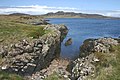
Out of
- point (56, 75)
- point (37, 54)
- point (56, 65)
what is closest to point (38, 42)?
point (37, 54)

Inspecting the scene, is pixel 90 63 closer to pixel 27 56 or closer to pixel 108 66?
pixel 108 66

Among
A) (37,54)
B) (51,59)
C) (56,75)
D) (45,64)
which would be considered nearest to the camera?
(56,75)

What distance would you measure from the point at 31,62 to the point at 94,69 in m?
14.6

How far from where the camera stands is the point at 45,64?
48938mm

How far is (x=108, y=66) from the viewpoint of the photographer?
33.0 metres

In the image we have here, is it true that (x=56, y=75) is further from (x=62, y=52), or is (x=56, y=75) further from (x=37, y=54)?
(x=62, y=52)

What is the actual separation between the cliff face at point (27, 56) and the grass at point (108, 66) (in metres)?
12.9

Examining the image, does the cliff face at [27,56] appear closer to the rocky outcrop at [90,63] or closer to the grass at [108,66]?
the rocky outcrop at [90,63]

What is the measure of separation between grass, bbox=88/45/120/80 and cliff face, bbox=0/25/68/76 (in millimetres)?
12942

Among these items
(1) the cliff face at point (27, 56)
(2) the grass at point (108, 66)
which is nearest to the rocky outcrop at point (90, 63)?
(2) the grass at point (108, 66)

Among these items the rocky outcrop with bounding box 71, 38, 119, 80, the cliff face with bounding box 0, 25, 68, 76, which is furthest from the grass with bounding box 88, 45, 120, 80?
the cliff face with bounding box 0, 25, 68, 76

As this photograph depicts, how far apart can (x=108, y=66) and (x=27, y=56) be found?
16.4m

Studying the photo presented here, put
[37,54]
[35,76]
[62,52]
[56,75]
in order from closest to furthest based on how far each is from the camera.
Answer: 1. [56,75]
2. [35,76]
3. [37,54]
4. [62,52]

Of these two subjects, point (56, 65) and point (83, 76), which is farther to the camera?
point (56, 65)
